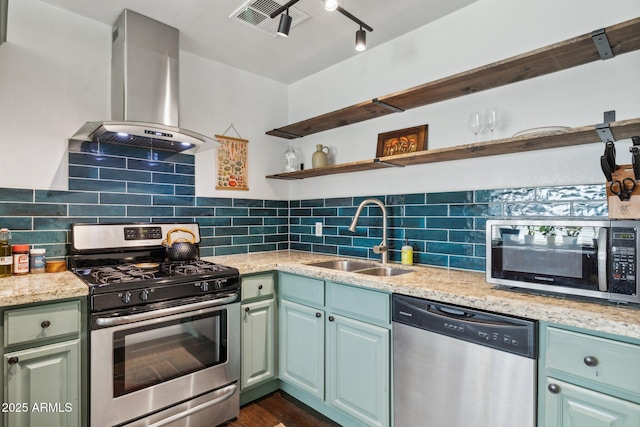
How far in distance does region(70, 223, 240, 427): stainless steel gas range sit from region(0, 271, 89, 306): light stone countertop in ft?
0.20

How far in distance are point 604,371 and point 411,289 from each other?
707 millimetres

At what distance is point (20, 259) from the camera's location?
1.83 meters

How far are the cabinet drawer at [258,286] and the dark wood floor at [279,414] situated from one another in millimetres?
697

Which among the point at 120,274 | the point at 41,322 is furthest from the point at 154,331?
the point at 41,322

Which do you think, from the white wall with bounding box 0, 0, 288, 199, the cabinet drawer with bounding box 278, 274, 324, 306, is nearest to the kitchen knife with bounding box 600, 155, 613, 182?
the cabinet drawer with bounding box 278, 274, 324, 306

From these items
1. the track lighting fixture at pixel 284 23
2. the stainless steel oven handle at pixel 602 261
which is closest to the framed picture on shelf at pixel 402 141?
the track lighting fixture at pixel 284 23

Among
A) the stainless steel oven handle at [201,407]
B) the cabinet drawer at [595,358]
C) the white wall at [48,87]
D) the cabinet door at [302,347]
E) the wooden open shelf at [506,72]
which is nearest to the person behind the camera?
the cabinet drawer at [595,358]

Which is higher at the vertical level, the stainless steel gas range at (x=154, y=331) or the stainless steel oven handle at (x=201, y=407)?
the stainless steel gas range at (x=154, y=331)

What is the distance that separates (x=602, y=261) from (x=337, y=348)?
1.28 meters

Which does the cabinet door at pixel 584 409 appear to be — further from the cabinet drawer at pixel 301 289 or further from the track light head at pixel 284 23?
the track light head at pixel 284 23

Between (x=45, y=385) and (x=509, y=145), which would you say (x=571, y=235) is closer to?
(x=509, y=145)

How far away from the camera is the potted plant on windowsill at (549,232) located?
4.64 feet

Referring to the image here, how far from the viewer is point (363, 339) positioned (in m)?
1.83

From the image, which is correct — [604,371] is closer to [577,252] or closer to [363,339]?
[577,252]
